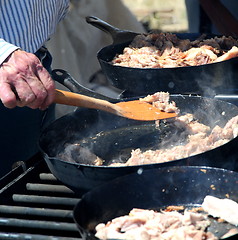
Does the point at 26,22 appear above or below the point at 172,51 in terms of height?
above

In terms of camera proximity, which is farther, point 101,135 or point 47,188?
point 101,135

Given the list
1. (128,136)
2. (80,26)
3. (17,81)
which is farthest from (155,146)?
(80,26)

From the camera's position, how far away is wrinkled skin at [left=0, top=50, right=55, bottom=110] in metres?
2.12

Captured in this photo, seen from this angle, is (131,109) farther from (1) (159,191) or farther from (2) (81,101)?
(1) (159,191)

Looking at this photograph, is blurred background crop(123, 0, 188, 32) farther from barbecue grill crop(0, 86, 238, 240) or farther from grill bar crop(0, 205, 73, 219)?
grill bar crop(0, 205, 73, 219)

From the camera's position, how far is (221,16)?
15.8 ft

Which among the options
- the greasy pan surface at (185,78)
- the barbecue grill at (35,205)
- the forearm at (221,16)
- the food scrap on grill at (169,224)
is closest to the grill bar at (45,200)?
the barbecue grill at (35,205)

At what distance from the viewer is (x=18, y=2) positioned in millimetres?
3066

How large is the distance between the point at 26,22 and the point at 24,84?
1.07 metres

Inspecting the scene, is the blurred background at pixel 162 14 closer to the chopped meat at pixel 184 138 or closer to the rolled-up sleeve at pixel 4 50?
the chopped meat at pixel 184 138

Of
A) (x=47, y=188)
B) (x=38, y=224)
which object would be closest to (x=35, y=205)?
(x=47, y=188)

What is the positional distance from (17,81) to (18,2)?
105 cm

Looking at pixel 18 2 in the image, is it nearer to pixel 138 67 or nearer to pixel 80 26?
pixel 138 67

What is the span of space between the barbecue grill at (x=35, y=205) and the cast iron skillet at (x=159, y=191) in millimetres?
128
